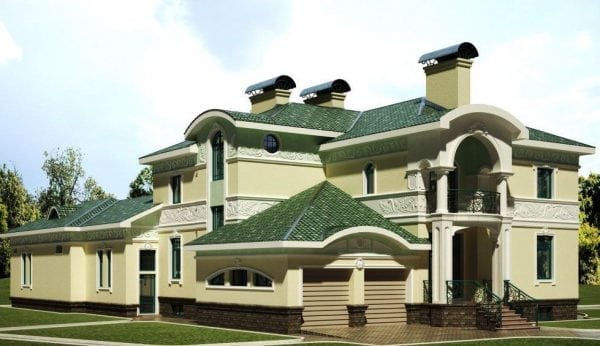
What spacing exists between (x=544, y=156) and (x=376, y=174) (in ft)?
23.3

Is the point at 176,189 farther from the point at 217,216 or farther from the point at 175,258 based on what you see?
the point at 217,216

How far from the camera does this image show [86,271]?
40.5 metres

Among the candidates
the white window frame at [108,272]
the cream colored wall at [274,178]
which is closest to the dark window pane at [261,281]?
the cream colored wall at [274,178]

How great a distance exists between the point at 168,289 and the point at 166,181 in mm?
4727

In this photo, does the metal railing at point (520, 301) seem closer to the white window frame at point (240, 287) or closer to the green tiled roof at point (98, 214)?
the white window frame at point (240, 287)

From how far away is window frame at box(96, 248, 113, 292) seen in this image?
127 ft

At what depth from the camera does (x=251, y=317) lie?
29750 millimetres

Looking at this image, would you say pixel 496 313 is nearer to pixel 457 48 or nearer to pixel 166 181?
pixel 457 48

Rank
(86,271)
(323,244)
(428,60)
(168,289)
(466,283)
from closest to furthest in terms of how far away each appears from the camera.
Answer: (323,244) → (466,283) → (428,60) → (168,289) → (86,271)

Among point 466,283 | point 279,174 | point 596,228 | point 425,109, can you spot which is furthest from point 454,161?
point 596,228

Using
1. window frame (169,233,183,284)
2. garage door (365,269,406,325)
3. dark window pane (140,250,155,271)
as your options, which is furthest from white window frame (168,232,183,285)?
garage door (365,269,406,325)

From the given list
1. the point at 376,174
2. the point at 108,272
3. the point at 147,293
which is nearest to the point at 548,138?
the point at 376,174

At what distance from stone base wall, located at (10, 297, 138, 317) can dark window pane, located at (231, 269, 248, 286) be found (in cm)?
776

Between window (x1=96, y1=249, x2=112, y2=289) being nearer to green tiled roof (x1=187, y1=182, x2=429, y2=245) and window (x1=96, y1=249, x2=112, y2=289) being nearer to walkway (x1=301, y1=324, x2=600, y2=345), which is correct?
green tiled roof (x1=187, y1=182, x2=429, y2=245)
